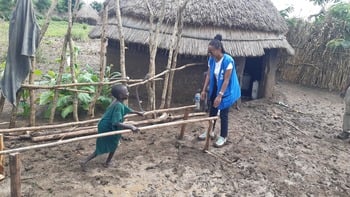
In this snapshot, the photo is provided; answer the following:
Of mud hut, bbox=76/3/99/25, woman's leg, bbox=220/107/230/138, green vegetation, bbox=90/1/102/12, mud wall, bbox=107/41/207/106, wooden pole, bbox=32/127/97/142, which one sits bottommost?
wooden pole, bbox=32/127/97/142

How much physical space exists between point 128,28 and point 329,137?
4.36 metres

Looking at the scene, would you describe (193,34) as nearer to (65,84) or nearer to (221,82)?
(221,82)

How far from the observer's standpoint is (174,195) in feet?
11.6

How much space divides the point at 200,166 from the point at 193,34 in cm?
309

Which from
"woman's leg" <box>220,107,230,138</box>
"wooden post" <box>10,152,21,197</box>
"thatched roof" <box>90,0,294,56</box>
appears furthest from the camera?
"thatched roof" <box>90,0,294,56</box>

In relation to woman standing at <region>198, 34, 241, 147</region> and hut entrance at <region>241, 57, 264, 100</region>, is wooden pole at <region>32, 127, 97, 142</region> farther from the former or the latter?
hut entrance at <region>241, 57, 264, 100</region>

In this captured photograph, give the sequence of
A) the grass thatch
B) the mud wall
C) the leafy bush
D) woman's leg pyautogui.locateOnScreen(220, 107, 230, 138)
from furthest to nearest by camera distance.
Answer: the grass thatch, the mud wall, the leafy bush, woman's leg pyautogui.locateOnScreen(220, 107, 230, 138)

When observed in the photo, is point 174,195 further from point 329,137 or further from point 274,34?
point 274,34

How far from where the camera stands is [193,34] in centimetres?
647

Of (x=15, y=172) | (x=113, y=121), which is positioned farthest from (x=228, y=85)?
(x=15, y=172)

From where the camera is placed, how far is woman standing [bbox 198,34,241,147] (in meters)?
4.36

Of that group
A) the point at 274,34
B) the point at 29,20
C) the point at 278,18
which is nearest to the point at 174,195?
the point at 29,20

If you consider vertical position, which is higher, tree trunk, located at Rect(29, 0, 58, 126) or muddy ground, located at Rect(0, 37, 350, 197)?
tree trunk, located at Rect(29, 0, 58, 126)

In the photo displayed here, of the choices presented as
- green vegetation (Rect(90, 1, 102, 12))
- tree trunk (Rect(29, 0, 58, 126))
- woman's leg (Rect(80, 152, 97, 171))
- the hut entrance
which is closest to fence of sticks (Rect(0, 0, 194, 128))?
tree trunk (Rect(29, 0, 58, 126))
